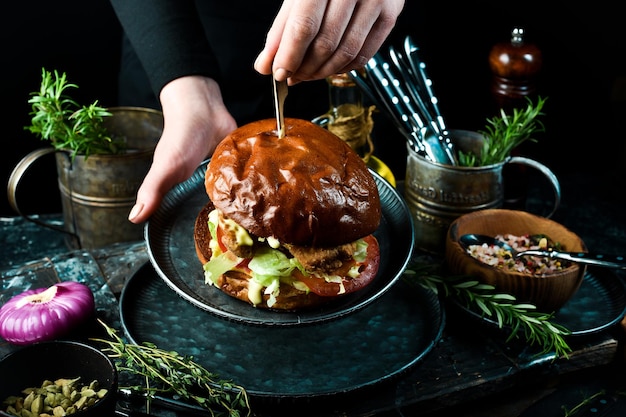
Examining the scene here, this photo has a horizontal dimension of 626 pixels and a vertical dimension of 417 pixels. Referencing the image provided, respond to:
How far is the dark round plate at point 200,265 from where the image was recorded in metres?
1.53

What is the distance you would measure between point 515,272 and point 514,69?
83 centimetres

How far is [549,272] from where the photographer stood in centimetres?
175

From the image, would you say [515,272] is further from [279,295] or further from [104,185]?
[104,185]

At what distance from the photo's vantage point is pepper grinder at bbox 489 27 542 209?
7.31ft

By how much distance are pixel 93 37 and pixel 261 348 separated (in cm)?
226

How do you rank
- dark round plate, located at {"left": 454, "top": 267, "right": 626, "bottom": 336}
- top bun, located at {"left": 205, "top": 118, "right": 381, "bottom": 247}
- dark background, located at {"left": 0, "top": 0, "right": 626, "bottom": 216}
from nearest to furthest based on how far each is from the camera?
top bun, located at {"left": 205, "top": 118, "right": 381, "bottom": 247} < dark round plate, located at {"left": 454, "top": 267, "right": 626, "bottom": 336} < dark background, located at {"left": 0, "top": 0, "right": 626, "bottom": 216}

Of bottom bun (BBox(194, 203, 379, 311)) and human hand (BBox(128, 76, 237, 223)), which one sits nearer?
bottom bun (BBox(194, 203, 379, 311))

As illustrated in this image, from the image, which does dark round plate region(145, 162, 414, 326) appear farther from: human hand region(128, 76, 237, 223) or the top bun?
the top bun

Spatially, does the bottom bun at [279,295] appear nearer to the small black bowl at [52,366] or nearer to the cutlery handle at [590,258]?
the small black bowl at [52,366]

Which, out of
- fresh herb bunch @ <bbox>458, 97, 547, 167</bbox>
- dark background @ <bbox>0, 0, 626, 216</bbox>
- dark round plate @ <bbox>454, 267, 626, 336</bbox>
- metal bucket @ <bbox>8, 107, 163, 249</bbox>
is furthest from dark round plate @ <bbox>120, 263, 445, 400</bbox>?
dark background @ <bbox>0, 0, 626, 216</bbox>

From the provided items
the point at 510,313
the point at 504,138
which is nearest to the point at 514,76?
the point at 504,138

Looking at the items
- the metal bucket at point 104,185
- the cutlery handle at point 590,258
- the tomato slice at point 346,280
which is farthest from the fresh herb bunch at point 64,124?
the cutlery handle at point 590,258

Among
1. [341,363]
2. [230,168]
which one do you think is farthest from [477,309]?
[230,168]

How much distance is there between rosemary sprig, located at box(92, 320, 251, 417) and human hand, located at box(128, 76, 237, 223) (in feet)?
1.38
